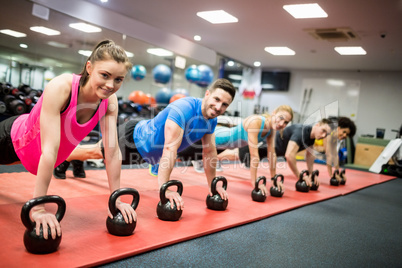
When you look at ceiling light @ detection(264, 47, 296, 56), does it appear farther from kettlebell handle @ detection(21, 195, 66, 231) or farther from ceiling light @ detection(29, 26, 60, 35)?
kettlebell handle @ detection(21, 195, 66, 231)

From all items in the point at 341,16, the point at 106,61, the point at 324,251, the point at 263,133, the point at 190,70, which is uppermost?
the point at 341,16

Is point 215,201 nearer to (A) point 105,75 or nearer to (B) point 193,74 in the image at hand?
(A) point 105,75

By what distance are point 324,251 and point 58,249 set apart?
1.19m

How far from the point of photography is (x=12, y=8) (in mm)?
4562

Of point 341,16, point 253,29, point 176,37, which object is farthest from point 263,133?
point 176,37

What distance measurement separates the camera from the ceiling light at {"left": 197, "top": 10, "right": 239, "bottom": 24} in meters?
5.05

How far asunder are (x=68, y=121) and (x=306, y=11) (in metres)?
4.08

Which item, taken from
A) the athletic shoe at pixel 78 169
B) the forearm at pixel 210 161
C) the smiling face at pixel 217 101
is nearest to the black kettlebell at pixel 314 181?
the forearm at pixel 210 161

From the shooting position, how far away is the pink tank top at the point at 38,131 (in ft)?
4.42

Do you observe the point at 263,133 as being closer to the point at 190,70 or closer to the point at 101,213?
the point at 101,213

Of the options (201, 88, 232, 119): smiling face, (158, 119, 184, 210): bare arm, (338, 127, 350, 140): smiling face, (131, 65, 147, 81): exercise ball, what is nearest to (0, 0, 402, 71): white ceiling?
(131, 65, 147, 81): exercise ball

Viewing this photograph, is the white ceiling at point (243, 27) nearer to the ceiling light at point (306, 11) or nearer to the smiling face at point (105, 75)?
the ceiling light at point (306, 11)

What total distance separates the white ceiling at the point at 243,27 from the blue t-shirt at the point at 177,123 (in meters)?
2.95

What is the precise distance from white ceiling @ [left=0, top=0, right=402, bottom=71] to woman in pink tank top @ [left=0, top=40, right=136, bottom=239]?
3.54 meters
